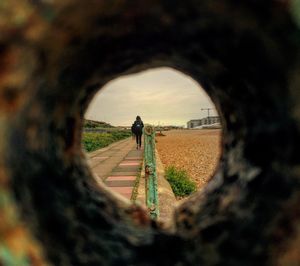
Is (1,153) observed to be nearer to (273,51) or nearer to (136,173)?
(273,51)

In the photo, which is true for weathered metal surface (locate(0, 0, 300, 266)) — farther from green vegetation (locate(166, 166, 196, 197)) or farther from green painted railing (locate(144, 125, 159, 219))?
green vegetation (locate(166, 166, 196, 197))

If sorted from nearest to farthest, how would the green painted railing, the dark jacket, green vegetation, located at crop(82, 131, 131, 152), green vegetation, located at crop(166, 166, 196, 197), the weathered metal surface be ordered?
the weathered metal surface, the green painted railing, green vegetation, located at crop(166, 166, 196, 197), the dark jacket, green vegetation, located at crop(82, 131, 131, 152)

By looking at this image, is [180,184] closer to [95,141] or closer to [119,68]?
[119,68]

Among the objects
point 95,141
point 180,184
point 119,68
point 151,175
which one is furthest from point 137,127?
point 119,68

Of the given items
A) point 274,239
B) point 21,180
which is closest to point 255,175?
point 274,239

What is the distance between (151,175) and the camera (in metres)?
4.55

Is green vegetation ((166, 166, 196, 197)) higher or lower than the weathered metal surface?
lower

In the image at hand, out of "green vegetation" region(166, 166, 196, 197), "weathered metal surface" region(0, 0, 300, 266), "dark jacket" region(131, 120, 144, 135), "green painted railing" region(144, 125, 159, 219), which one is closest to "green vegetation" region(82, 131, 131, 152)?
"green vegetation" region(166, 166, 196, 197)

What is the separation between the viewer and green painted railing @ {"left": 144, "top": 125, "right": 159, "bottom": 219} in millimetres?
4332

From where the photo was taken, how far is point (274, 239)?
688mm

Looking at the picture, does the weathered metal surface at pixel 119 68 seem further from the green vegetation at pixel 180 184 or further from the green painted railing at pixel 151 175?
the green vegetation at pixel 180 184

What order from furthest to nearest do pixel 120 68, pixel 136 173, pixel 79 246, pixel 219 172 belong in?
pixel 136 173, pixel 219 172, pixel 120 68, pixel 79 246

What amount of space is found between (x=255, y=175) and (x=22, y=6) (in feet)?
2.06

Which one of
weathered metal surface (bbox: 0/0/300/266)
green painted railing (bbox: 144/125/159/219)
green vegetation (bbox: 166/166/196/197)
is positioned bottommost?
green vegetation (bbox: 166/166/196/197)
